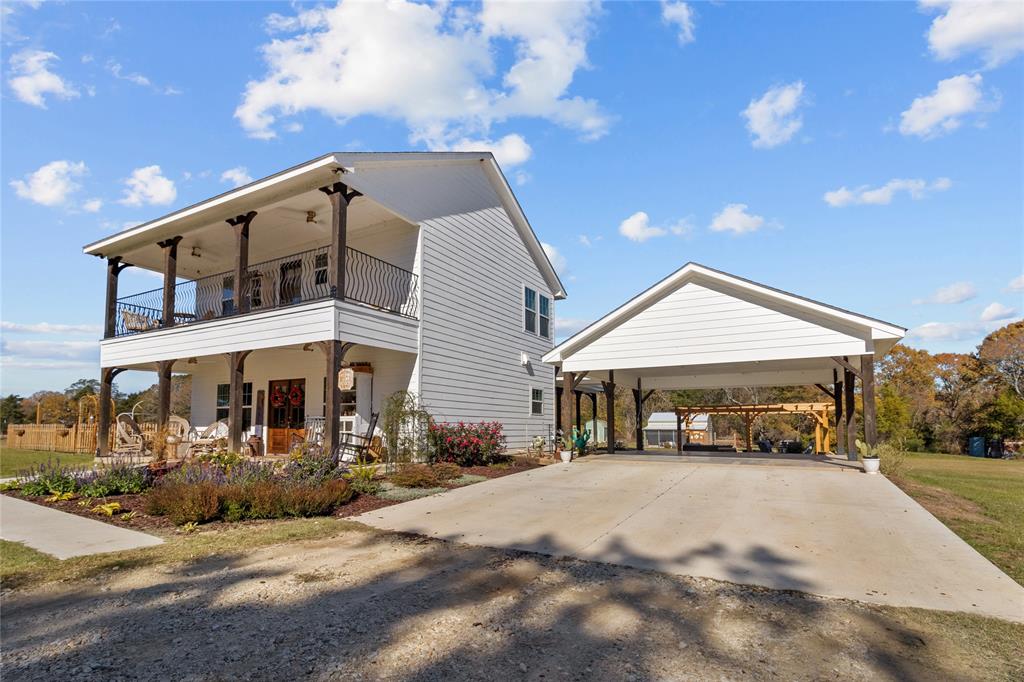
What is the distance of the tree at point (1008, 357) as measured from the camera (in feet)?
106

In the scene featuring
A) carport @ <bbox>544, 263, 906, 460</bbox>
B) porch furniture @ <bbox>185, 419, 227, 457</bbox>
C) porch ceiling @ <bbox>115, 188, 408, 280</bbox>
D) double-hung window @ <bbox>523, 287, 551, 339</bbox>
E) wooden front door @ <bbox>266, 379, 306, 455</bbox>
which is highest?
porch ceiling @ <bbox>115, 188, 408, 280</bbox>

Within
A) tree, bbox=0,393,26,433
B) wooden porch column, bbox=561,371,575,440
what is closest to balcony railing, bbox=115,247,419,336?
wooden porch column, bbox=561,371,575,440

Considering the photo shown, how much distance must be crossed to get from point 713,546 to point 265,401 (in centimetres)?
1411

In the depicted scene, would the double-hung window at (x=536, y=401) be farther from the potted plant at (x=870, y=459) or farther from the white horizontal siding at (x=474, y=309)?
the potted plant at (x=870, y=459)

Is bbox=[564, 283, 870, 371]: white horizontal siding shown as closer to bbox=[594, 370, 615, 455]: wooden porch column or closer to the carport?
the carport

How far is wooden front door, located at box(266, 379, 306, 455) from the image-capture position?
615 inches

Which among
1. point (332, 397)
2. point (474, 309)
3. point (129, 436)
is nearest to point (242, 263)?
point (332, 397)

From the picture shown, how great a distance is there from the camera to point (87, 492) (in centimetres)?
902

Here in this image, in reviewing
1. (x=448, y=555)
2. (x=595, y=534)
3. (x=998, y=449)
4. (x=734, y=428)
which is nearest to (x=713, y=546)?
(x=595, y=534)

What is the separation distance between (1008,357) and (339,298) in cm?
3905

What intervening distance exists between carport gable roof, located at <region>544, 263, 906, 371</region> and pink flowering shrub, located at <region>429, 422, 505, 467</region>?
11.4 feet

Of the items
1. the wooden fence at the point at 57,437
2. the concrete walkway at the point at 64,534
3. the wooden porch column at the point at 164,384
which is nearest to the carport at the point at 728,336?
the wooden porch column at the point at 164,384

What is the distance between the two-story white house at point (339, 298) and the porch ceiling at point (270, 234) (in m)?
0.06

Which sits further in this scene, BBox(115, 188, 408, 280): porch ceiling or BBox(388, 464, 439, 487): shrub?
BBox(115, 188, 408, 280): porch ceiling
